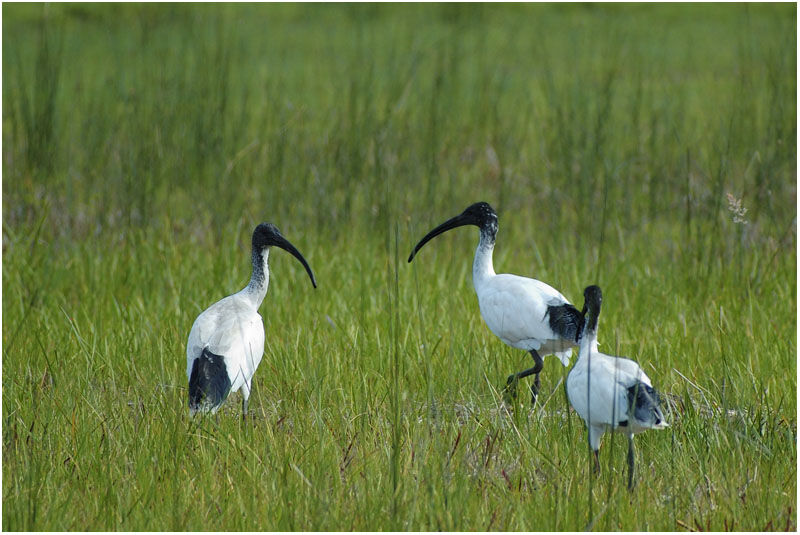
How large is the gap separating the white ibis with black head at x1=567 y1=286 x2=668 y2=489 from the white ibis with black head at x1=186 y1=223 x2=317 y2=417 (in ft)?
4.49

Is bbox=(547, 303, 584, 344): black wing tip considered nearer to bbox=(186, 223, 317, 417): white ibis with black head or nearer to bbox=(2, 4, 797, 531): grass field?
bbox=(2, 4, 797, 531): grass field

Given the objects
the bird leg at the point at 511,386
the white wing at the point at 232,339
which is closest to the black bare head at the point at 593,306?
the bird leg at the point at 511,386

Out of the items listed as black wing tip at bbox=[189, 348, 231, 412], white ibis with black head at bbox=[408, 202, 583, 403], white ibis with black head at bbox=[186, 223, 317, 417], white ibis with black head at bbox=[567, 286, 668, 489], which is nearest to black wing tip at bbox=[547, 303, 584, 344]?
white ibis with black head at bbox=[408, 202, 583, 403]

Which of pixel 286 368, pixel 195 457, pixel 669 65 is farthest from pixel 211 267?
pixel 669 65

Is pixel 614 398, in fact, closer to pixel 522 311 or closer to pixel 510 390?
pixel 510 390

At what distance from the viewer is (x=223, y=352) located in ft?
13.9

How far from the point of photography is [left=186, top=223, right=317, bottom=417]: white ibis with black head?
405 centimetres

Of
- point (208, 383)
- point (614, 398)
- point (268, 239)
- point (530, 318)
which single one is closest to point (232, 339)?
point (208, 383)

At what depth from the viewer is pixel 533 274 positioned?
22.1 feet

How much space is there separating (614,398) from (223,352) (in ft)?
5.92

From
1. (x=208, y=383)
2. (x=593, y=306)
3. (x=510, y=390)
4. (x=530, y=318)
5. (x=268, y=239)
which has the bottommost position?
(x=510, y=390)

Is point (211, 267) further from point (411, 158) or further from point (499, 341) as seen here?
point (411, 158)

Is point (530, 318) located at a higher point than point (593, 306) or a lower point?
lower

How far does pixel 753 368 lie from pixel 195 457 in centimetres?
280
